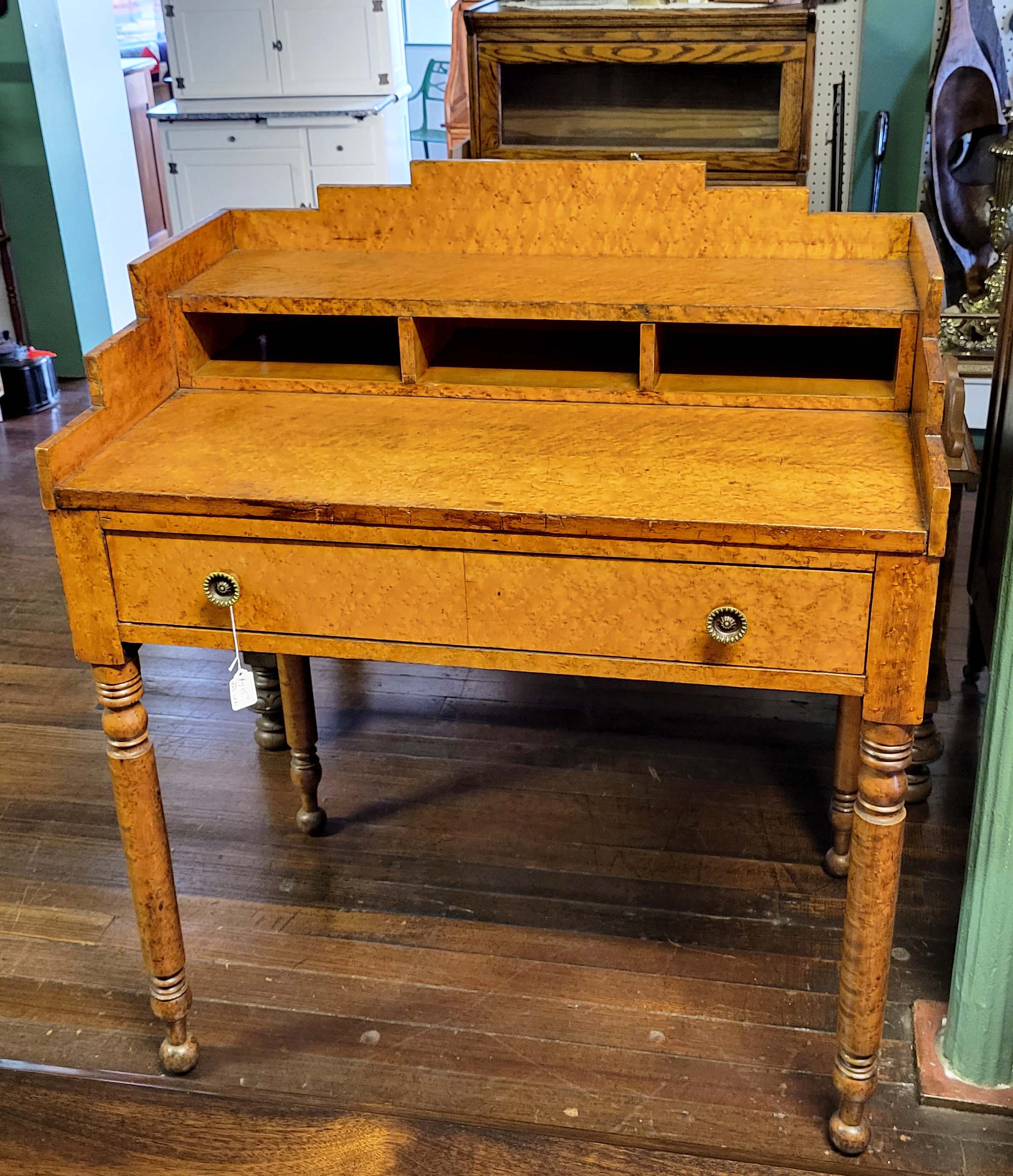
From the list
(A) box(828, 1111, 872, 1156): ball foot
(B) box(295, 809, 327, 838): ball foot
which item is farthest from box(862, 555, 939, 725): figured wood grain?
(B) box(295, 809, 327, 838): ball foot

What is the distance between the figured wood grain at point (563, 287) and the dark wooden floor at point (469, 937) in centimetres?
108

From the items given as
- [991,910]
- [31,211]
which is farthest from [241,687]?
[31,211]

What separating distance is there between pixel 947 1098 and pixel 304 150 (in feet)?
17.1

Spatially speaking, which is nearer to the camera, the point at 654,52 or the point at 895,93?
the point at 654,52

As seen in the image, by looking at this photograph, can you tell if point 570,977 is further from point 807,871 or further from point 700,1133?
point 807,871

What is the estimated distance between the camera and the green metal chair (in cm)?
785

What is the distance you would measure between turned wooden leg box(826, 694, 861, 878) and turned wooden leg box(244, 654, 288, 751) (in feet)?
3.66

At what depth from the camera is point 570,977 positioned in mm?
2158

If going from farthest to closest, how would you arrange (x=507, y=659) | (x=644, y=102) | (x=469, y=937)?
(x=644, y=102) → (x=469, y=937) → (x=507, y=659)

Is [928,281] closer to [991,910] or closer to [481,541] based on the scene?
[481,541]

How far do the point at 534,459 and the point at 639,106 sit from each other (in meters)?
2.68

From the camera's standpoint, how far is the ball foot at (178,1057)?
6.46 feet

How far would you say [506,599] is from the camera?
1.62 meters

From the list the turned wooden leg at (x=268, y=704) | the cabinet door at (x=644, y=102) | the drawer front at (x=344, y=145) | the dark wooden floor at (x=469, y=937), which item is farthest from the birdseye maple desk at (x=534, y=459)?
the drawer front at (x=344, y=145)
